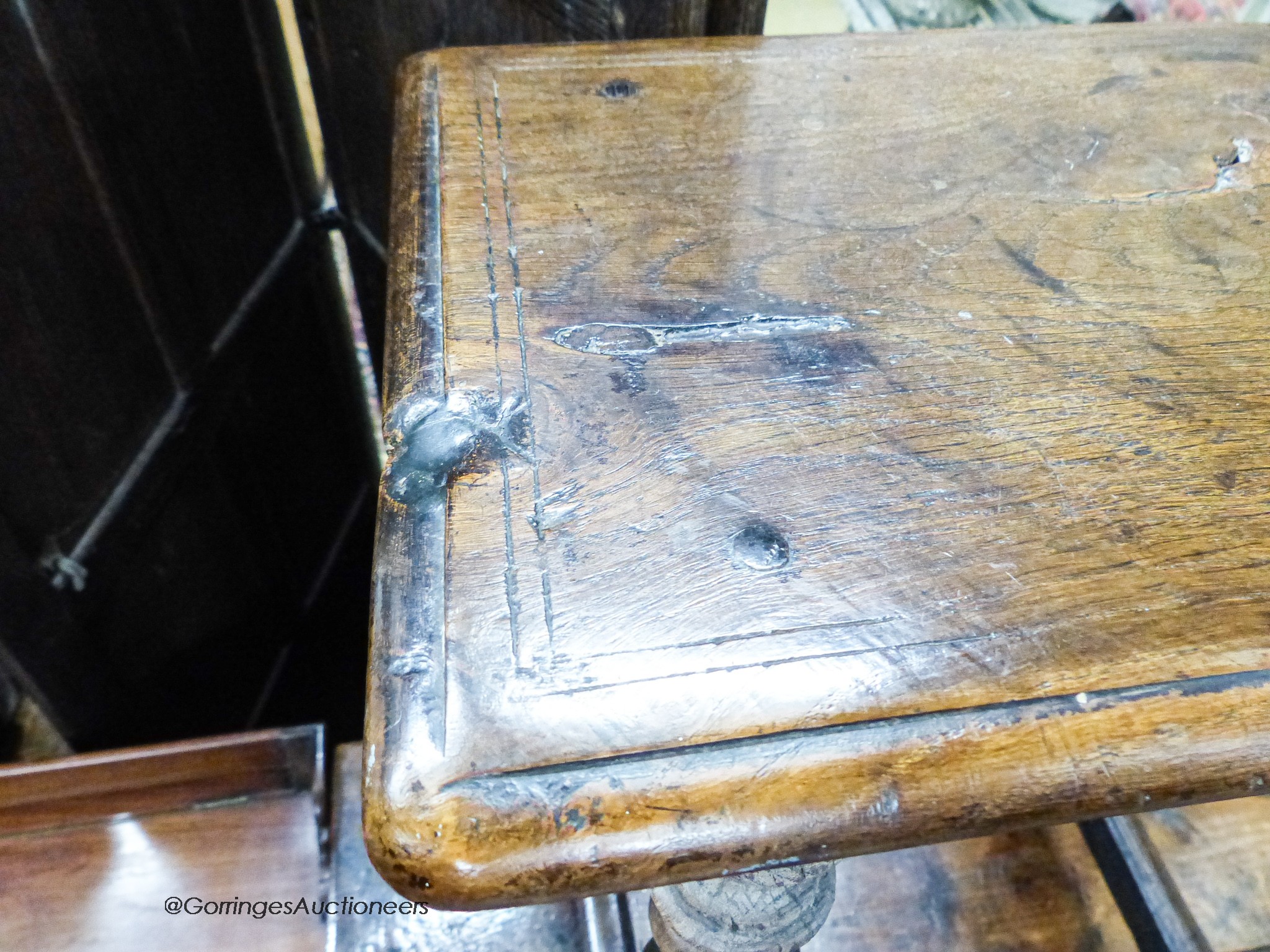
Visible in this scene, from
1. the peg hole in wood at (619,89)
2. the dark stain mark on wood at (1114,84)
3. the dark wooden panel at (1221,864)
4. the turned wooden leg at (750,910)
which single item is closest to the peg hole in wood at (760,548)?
the turned wooden leg at (750,910)

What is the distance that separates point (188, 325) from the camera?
48.1 inches

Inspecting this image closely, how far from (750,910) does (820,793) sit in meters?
0.29

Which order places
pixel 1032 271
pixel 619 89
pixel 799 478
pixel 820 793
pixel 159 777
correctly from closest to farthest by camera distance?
pixel 820 793
pixel 799 478
pixel 1032 271
pixel 619 89
pixel 159 777

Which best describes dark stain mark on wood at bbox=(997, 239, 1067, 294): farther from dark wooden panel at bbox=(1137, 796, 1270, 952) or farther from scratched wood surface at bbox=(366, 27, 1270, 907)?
dark wooden panel at bbox=(1137, 796, 1270, 952)

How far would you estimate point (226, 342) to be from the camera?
4.35 feet

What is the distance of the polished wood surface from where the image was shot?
88cm

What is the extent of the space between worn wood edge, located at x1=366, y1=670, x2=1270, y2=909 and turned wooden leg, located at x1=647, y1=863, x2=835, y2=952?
240 millimetres

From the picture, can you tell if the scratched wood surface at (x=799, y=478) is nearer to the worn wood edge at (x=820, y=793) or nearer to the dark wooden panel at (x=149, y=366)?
the worn wood edge at (x=820, y=793)

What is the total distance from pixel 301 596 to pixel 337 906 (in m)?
0.88

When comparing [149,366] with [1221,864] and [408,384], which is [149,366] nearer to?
[408,384]

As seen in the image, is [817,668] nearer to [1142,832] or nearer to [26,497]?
[1142,832]

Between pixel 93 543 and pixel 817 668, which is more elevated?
pixel 817 668

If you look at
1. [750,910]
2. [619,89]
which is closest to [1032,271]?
[619,89]

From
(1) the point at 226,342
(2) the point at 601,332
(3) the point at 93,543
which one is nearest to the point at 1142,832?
(2) the point at 601,332
